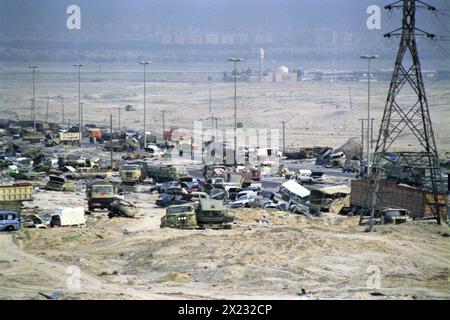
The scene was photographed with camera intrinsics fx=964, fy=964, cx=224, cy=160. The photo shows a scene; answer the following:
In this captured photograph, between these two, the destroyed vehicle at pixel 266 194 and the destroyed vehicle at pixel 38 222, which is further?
the destroyed vehicle at pixel 266 194

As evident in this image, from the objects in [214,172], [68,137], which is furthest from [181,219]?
[68,137]

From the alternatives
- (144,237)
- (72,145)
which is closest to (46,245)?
(144,237)

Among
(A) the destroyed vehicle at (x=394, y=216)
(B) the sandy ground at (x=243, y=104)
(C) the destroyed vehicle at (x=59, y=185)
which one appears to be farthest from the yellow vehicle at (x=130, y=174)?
(B) the sandy ground at (x=243, y=104)

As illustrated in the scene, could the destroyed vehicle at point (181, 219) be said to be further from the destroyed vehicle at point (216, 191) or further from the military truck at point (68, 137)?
the military truck at point (68, 137)

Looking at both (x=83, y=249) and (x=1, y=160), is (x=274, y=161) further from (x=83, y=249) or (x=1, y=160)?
(x=83, y=249)

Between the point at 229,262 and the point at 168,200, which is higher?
the point at 229,262

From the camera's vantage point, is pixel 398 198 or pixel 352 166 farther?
pixel 352 166

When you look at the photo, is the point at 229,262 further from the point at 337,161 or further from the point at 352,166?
the point at 337,161
